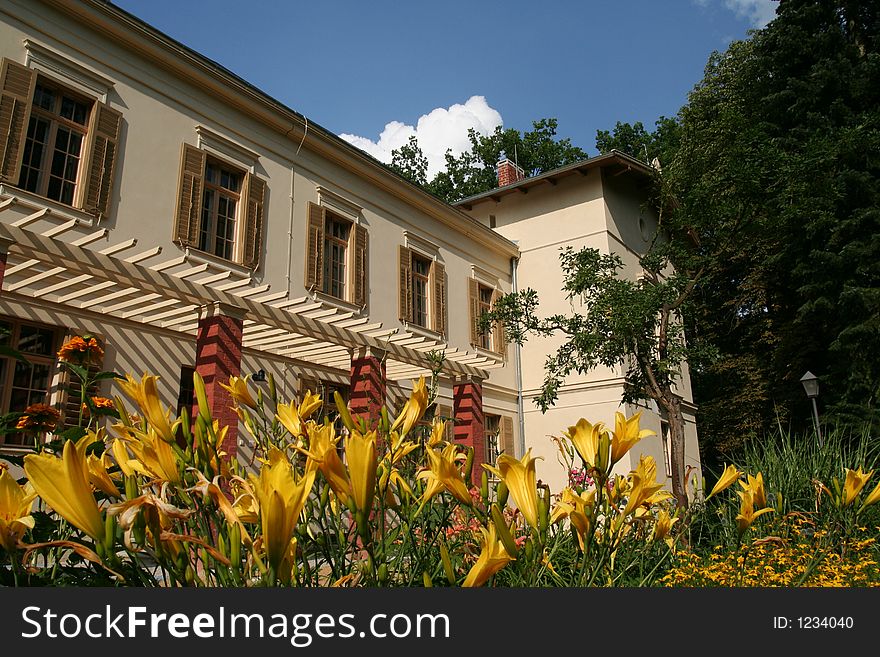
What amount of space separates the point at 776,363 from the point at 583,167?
770cm

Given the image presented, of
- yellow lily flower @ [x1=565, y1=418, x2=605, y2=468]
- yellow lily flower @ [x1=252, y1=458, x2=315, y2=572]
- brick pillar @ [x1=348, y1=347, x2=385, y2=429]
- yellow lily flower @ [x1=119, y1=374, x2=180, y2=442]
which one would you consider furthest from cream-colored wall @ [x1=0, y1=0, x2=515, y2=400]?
yellow lily flower @ [x1=252, y1=458, x2=315, y2=572]

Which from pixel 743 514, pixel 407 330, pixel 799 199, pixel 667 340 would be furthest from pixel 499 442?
pixel 743 514

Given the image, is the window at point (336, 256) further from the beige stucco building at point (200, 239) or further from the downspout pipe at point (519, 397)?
the downspout pipe at point (519, 397)

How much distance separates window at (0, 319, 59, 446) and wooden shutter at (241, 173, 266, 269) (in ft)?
10.0

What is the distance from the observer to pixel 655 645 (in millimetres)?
876

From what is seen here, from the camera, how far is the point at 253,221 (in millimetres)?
10453

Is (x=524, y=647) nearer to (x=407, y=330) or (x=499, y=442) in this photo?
(x=407, y=330)

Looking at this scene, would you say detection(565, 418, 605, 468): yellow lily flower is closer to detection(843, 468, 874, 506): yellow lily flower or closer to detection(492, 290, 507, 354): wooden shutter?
detection(843, 468, 874, 506): yellow lily flower

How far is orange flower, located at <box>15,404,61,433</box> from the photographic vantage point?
3.07m

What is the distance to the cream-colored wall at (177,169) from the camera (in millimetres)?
8500

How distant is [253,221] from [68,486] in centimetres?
1012

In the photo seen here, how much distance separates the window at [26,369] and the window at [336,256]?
14.2 feet

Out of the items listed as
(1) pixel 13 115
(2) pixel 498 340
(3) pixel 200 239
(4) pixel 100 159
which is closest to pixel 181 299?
(3) pixel 200 239

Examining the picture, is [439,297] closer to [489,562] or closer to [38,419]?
[38,419]
